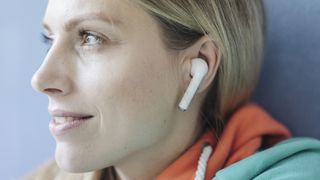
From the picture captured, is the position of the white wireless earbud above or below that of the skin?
below

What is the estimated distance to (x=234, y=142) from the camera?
1.07m

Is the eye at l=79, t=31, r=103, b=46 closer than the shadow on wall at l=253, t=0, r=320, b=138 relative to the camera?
Yes

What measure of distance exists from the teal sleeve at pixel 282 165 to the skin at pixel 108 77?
0.18 m

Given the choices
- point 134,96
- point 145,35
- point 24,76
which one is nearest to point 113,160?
point 134,96

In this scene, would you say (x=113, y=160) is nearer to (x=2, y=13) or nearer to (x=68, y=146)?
(x=68, y=146)

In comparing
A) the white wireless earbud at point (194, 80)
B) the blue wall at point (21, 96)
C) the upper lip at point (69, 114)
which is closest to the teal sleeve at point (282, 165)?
the white wireless earbud at point (194, 80)

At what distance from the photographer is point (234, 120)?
1.10 metres

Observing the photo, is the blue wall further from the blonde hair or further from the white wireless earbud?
the white wireless earbud

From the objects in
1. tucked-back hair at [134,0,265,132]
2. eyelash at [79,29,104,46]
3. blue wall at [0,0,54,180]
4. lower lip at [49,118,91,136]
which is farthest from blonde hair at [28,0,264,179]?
blue wall at [0,0,54,180]

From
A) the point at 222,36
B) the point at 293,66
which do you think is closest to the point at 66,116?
the point at 222,36

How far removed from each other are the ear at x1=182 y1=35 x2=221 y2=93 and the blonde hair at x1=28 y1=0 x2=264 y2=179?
11mm

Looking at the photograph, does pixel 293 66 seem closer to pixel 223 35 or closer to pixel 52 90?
pixel 223 35

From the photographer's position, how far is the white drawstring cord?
97 cm

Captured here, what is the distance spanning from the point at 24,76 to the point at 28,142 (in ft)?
0.73
